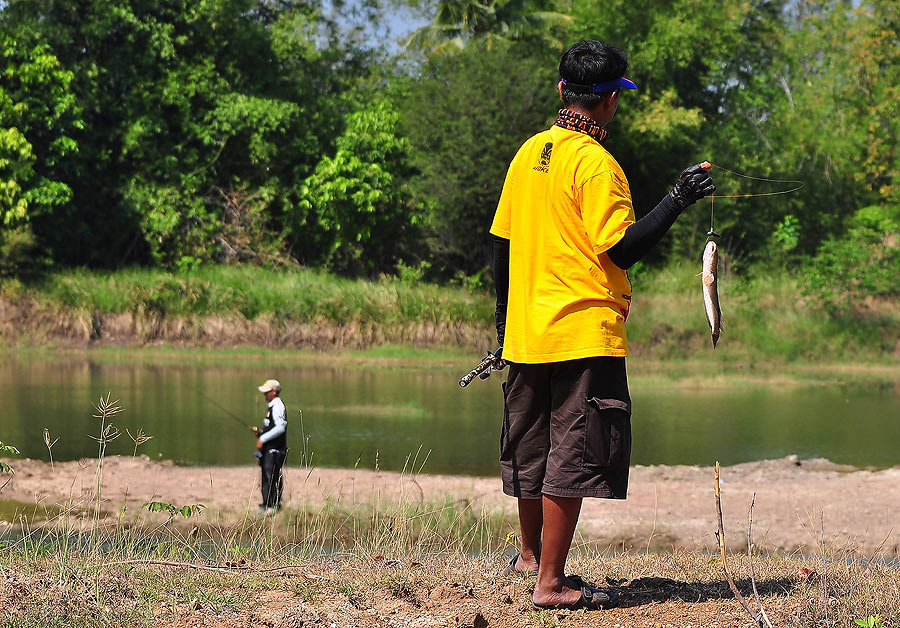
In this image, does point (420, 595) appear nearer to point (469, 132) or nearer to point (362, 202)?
point (469, 132)

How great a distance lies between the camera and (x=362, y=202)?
30312 mm

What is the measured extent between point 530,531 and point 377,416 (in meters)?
12.9

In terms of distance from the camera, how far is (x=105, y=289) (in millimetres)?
26625

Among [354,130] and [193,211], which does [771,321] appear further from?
[193,211]

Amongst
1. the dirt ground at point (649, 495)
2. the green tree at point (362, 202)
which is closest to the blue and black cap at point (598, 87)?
the dirt ground at point (649, 495)

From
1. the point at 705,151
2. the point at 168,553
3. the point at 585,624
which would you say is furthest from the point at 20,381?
the point at 705,151

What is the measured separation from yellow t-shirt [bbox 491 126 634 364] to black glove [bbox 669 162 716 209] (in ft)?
0.70

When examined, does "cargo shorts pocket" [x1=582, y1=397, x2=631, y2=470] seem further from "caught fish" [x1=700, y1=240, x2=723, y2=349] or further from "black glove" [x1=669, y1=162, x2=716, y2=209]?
"black glove" [x1=669, y1=162, x2=716, y2=209]

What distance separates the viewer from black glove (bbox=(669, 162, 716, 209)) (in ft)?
13.6

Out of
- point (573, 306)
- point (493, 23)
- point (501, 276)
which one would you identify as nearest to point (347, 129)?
point (493, 23)

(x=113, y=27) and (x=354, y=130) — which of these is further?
(x=354, y=130)

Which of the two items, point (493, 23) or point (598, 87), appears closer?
point (598, 87)

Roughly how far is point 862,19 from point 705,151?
18.4 feet

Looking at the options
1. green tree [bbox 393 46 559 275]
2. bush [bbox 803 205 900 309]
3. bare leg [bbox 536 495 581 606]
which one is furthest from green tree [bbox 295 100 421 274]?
bare leg [bbox 536 495 581 606]
